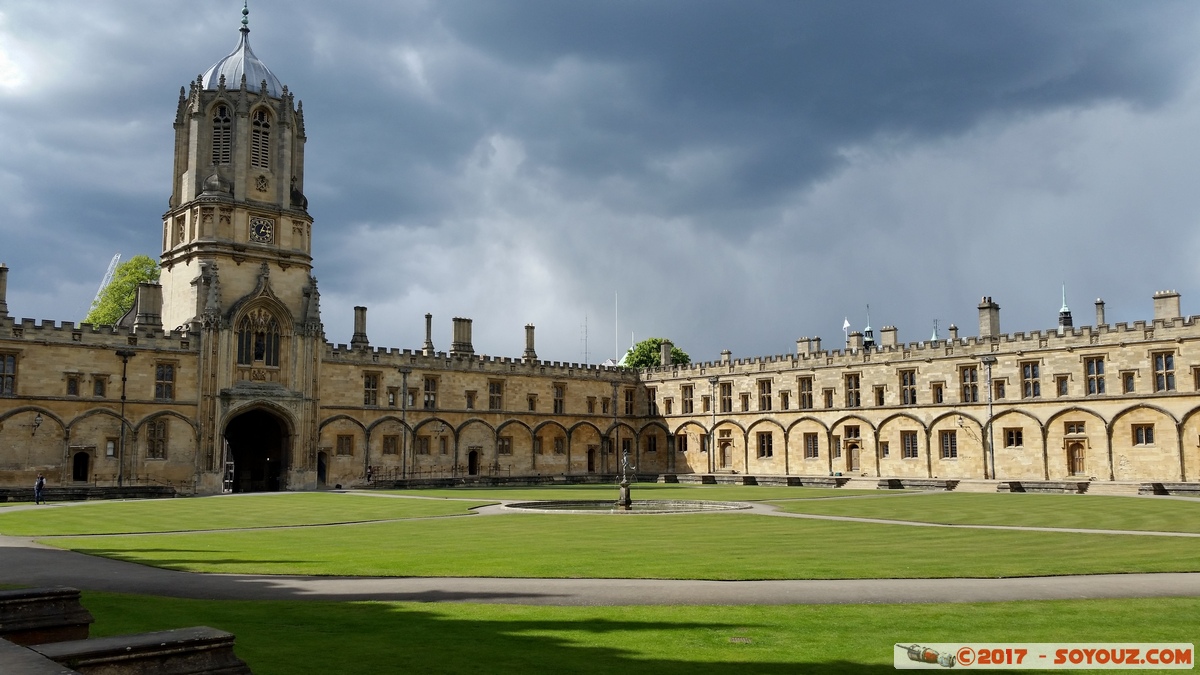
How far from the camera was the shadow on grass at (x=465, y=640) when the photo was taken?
859 centimetres

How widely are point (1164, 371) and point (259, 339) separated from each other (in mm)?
48173

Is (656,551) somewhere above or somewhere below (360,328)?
below

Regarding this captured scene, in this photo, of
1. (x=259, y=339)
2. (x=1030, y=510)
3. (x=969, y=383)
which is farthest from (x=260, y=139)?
(x=1030, y=510)

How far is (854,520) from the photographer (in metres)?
26.6

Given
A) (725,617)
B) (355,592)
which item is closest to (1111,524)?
(725,617)

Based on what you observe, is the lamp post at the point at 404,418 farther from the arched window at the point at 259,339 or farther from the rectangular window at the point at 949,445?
the rectangular window at the point at 949,445

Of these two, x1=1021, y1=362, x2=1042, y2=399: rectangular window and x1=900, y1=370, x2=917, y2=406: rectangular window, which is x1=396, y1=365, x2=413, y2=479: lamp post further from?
x1=1021, y1=362, x2=1042, y2=399: rectangular window

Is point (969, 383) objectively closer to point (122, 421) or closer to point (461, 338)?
point (461, 338)

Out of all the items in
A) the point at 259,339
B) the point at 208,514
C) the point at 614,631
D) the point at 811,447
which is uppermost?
the point at 259,339

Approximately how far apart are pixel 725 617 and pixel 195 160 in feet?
174

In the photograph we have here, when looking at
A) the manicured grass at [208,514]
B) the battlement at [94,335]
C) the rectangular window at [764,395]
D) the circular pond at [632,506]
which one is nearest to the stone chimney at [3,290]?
the battlement at [94,335]

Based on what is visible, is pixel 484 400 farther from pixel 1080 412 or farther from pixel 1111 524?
pixel 1111 524

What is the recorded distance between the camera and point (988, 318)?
56594 mm

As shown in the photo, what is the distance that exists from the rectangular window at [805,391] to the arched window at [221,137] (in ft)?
126
